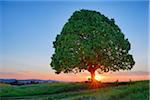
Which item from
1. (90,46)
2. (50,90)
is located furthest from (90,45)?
(50,90)

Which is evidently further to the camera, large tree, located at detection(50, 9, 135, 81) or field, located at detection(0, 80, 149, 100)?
large tree, located at detection(50, 9, 135, 81)

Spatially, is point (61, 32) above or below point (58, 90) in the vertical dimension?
above

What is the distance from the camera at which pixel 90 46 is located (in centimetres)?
3266

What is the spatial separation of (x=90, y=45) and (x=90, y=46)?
100 millimetres

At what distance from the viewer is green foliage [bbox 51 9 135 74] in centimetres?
3312

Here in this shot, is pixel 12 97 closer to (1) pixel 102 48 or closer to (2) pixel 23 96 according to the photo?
(2) pixel 23 96

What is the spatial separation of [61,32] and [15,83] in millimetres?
5524

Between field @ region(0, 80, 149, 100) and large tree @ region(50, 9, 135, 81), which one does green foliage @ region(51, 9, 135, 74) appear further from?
field @ region(0, 80, 149, 100)

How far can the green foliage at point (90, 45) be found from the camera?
33125mm

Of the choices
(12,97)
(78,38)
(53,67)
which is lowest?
(12,97)

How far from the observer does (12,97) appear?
1261 inches

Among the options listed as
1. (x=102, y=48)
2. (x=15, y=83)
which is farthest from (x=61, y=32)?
(x=15, y=83)

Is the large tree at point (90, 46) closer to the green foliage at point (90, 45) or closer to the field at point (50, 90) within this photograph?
the green foliage at point (90, 45)

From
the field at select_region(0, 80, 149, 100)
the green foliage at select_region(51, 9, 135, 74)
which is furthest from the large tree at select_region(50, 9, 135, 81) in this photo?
the field at select_region(0, 80, 149, 100)
